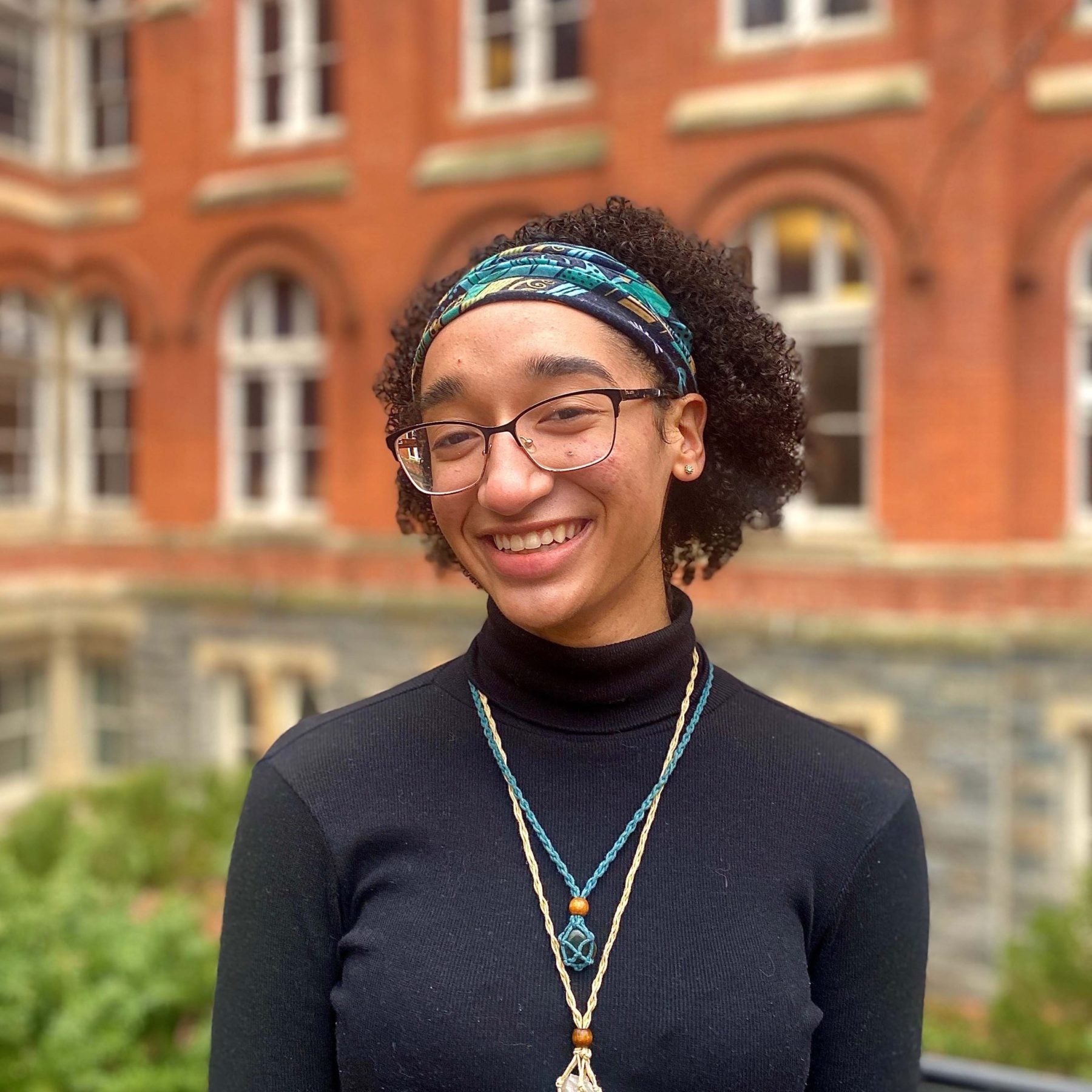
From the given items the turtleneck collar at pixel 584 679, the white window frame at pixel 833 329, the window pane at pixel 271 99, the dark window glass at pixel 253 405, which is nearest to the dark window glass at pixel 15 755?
the dark window glass at pixel 253 405

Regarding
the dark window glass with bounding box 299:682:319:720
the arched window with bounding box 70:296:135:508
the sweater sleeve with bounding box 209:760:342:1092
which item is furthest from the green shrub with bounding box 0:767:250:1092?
the arched window with bounding box 70:296:135:508

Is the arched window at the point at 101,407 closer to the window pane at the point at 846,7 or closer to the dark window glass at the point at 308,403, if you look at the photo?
the dark window glass at the point at 308,403

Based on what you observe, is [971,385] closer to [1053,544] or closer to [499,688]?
[1053,544]

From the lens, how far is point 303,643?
31.9 ft

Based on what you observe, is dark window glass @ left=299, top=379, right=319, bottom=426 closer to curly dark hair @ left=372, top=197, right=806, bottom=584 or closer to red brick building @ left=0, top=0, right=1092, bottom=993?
red brick building @ left=0, top=0, right=1092, bottom=993

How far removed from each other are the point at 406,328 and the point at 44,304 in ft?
34.9

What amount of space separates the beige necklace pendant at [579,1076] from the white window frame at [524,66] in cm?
850

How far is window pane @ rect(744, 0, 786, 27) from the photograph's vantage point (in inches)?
306

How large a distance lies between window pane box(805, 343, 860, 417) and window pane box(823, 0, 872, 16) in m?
2.41

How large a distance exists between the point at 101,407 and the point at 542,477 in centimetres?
1104

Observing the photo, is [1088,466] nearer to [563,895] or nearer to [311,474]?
[311,474]

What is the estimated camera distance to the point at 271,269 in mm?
9852

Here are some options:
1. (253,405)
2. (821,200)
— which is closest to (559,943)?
(821,200)

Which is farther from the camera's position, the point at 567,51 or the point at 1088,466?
the point at 567,51
